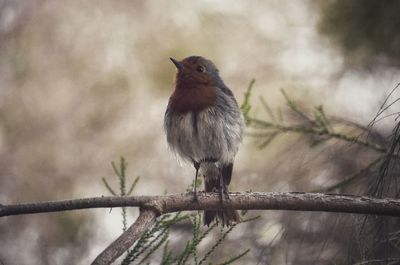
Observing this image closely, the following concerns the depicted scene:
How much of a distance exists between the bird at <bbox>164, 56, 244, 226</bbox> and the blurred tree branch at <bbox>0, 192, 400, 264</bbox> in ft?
3.83

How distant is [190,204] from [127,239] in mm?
833

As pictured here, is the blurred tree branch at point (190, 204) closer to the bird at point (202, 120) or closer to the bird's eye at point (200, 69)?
the bird at point (202, 120)

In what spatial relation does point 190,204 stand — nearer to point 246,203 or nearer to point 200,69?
point 246,203

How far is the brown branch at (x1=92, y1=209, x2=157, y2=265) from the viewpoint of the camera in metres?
2.48

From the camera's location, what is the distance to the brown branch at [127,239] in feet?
8.12

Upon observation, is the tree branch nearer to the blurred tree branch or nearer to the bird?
the blurred tree branch

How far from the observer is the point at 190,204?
3.48m

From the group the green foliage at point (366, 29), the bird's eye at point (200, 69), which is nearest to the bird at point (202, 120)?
the bird's eye at point (200, 69)

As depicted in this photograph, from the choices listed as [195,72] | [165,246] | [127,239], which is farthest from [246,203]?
[195,72]

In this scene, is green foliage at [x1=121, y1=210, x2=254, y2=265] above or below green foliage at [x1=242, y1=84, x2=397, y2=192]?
below

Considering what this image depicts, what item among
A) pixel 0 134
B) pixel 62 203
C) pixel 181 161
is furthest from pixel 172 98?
pixel 0 134

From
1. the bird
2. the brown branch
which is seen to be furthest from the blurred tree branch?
the bird

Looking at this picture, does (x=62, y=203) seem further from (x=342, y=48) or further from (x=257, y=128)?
(x=342, y=48)

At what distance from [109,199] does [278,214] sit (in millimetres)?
1491
